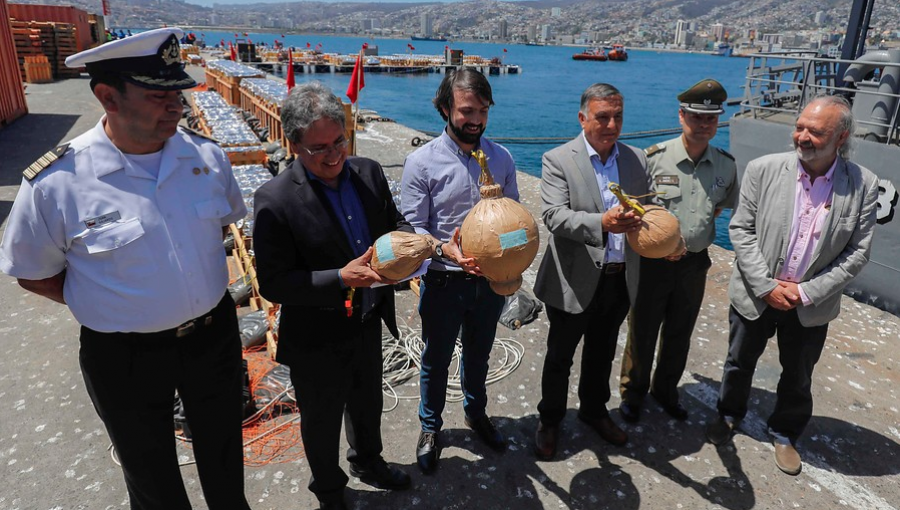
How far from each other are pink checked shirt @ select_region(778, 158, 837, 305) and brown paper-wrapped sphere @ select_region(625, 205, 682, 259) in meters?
1.06

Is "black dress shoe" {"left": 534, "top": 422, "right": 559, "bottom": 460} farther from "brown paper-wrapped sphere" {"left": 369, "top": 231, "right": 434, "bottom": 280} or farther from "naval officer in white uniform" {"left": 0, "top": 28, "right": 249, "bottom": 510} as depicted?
"naval officer in white uniform" {"left": 0, "top": 28, "right": 249, "bottom": 510}

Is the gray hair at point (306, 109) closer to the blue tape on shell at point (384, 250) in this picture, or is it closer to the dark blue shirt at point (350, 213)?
the dark blue shirt at point (350, 213)

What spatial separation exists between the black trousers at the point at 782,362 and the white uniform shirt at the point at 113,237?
10.0 ft

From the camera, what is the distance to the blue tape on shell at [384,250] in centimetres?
200

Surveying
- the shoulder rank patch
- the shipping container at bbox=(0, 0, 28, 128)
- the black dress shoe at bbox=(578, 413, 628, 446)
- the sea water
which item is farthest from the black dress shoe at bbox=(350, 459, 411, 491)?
the shipping container at bbox=(0, 0, 28, 128)

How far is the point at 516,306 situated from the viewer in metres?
4.91

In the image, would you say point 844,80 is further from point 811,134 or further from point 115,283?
point 115,283

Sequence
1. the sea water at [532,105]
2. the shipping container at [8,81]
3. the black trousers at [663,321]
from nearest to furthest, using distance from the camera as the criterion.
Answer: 1. the black trousers at [663,321]
2. the shipping container at [8,81]
3. the sea water at [532,105]

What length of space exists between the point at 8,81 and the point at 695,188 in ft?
58.7

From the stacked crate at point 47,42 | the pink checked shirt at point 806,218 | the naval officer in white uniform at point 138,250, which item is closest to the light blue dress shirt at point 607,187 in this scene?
the pink checked shirt at point 806,218

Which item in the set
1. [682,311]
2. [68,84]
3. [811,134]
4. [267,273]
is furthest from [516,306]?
[68,84]

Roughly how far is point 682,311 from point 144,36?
3241 millimetres

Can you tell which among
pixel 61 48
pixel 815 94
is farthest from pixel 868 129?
pixel 61 48

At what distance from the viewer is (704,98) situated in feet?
10.1
